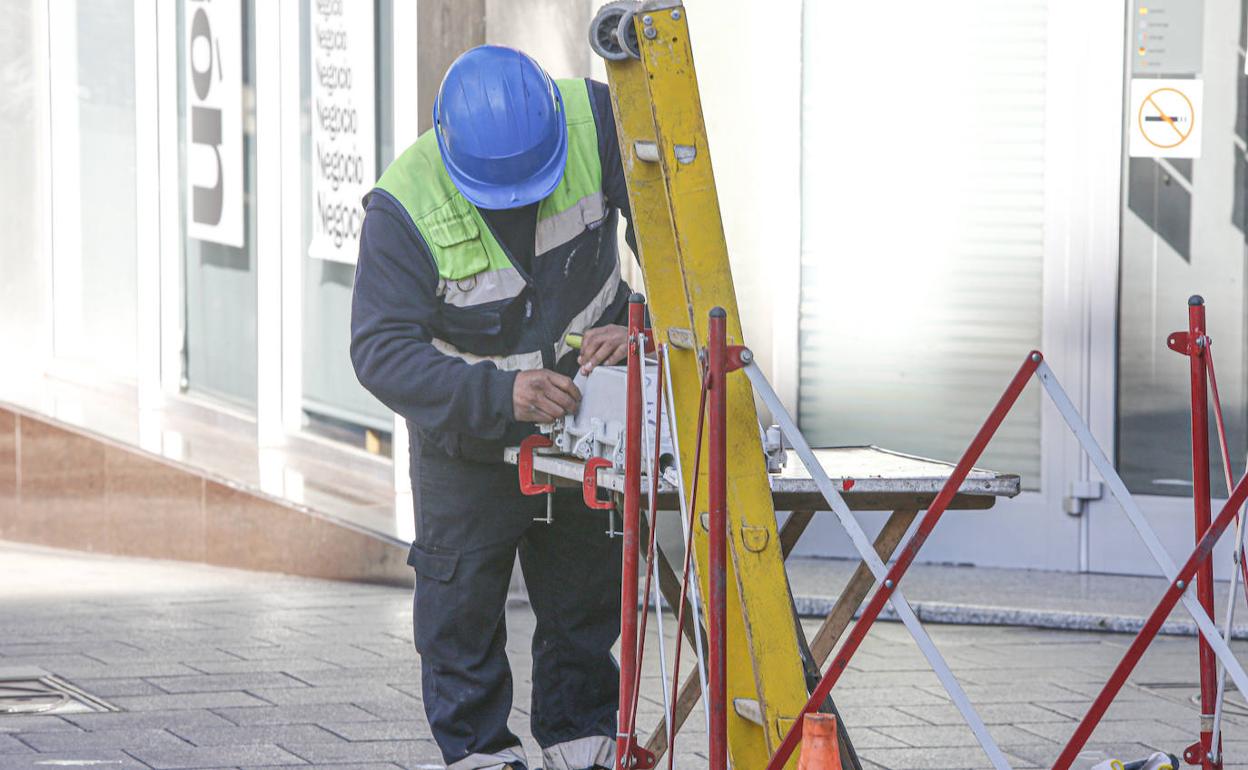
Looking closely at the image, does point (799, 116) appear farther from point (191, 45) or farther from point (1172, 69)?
point (191, 45)

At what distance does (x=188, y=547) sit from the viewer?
948cm

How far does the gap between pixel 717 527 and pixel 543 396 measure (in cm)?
111

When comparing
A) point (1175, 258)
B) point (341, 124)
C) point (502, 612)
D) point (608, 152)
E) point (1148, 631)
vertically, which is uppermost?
point (341, 124)

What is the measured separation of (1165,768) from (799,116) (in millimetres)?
5016

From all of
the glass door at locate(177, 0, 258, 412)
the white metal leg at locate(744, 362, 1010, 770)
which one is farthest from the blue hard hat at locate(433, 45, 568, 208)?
the glass door at locate(177, 0, 258, 412)

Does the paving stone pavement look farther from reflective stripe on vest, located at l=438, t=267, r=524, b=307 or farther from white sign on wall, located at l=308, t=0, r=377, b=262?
white sign on wall, located at l=308, t=0, r=377, b=262

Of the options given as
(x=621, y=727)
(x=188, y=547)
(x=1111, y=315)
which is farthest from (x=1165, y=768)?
(x=188, y=547)

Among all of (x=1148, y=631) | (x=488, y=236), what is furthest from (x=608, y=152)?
(x=1148, y=631)

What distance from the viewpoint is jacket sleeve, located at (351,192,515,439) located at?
4.70 metres

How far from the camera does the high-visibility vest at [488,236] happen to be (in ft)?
15.8

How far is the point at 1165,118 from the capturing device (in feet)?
26.8

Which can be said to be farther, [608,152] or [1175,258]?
[1175,258]

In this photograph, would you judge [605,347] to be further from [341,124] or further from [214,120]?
[214,120]

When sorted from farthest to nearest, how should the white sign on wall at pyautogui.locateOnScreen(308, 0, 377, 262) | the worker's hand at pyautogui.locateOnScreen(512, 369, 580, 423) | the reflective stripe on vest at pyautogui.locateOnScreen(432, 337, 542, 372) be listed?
the white sign on wall at pyautogui.locateOnScreen(308, 0, 377, 262) < the reflective stripe on vest at pyautogui.locateOnScreen(432, 337, 542, 372) < the worker's hand at pyautogui.locateOnScreen(512, 369, 580, 423)
